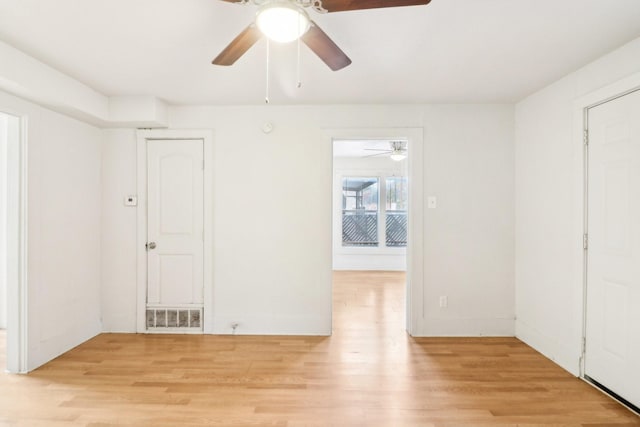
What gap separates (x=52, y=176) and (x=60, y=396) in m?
1.83

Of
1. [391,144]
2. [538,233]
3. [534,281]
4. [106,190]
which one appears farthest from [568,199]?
[106,190]

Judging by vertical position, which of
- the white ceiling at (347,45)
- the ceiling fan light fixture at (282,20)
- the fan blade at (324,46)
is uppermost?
the white ceiling at (347,45)

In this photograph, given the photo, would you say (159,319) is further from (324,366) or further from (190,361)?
(324,366)

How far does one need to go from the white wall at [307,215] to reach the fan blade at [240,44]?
1638mm

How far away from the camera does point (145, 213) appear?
11.4 ft

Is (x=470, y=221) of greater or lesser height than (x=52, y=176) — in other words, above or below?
below

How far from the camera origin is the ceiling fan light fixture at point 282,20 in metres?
1.35

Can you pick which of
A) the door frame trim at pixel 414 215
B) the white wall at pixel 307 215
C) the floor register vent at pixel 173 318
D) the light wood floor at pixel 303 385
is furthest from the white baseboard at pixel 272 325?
the door frame trim at pixel 414 215

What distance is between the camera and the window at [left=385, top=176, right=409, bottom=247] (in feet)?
Answer: 23.2

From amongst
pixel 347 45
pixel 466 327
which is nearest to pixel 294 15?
pixel 347 45

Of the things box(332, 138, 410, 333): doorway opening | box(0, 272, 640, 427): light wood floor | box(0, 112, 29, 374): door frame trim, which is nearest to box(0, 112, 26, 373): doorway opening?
box(0, 112, 29, 374): door frame trim

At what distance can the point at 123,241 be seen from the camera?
3490 millimetres

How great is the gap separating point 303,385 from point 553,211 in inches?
103

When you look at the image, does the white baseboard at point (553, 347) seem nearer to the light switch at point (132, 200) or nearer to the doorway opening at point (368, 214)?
the doorway opening at point (368, 214)
